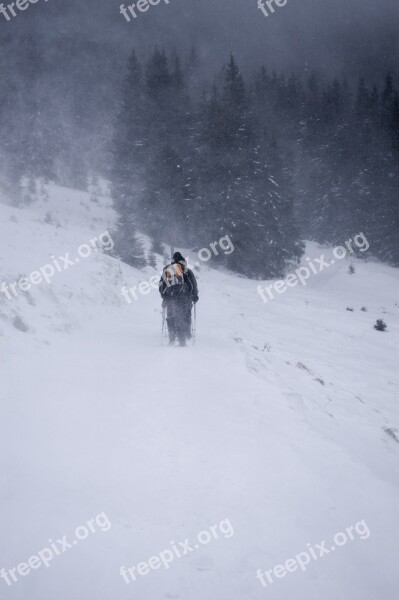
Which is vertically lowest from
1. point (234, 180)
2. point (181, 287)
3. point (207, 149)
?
point (181, 287)

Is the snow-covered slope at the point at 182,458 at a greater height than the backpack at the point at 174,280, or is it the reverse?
the backpack at the point at 174,280

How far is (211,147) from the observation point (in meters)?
27.3

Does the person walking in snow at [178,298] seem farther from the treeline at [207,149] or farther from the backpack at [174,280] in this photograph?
the treeline at [207,149]

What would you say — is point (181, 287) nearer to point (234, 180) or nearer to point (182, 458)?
point (182, 458)

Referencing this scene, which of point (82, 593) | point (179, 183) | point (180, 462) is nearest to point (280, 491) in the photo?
point (180, 462)

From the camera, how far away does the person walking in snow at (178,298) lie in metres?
8.16

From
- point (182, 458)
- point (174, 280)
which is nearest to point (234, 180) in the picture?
point (174, 280)

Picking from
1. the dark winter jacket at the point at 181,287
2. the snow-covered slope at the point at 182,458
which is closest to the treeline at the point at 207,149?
the dark winter jacket at the point at 181,287

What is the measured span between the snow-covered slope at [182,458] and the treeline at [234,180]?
10.7m

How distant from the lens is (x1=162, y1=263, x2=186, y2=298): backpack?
325 inches

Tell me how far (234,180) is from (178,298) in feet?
65.8

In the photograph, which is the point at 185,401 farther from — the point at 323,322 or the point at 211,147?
the point at 211,147

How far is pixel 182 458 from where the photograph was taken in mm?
3666

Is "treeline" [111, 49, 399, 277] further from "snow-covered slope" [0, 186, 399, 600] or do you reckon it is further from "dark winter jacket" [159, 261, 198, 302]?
"snow-covered slope" [0, 186, 399, 600]
